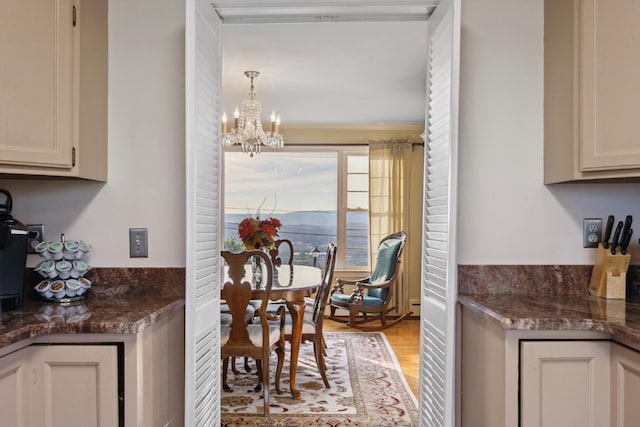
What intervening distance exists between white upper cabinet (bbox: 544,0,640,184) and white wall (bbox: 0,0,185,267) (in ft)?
4.88

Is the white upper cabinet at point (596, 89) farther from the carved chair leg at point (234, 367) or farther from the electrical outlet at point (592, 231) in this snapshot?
the carved chair leg at point (234, 367)

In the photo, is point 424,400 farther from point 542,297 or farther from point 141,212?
point 141,212

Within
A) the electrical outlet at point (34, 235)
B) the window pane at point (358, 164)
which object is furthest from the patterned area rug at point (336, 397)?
the window pane at point (358, 164)

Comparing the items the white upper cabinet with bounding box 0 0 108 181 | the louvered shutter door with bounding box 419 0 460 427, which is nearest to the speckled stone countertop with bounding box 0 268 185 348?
the white upper cabinet with bounding box 0 0 108 181

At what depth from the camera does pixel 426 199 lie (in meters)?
2.07

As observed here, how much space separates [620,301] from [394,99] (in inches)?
139

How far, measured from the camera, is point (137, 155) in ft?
6.61

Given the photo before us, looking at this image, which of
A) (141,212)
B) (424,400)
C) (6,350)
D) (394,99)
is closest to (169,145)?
(141,212)

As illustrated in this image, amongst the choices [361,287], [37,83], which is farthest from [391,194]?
[37,83]

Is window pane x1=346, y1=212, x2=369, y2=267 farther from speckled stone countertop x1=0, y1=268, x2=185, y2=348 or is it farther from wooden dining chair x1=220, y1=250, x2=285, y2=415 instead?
speckled stone countertop x1=0, y1=268, x2=185, y2=348

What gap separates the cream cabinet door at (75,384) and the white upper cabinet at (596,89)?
5.59ft

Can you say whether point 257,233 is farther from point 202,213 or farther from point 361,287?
point 202,213

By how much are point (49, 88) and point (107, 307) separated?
2.55 ft

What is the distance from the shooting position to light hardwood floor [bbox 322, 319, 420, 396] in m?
3.93
